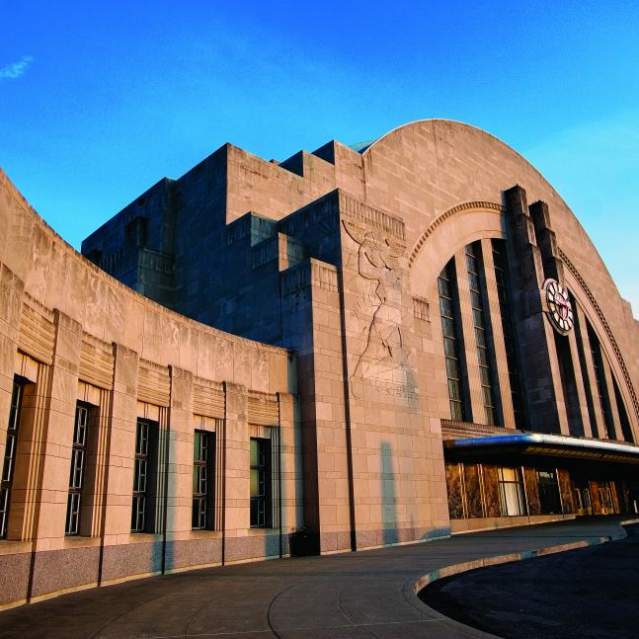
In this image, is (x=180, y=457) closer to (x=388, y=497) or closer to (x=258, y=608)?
(x=258, y=608)

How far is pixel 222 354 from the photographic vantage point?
1688 cm

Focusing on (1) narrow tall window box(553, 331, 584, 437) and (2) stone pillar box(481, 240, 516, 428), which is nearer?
(2) stone pillar box(481, 240, 516, 428)

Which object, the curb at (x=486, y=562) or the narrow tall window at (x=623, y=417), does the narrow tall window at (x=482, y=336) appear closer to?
the curb at (x=486, y=562)

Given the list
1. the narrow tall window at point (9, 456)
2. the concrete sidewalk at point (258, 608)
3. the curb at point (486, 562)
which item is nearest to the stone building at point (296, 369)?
the narrow tall window at point (9, 456)

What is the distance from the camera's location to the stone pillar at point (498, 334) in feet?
106

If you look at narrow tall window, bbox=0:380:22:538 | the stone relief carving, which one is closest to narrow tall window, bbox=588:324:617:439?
the stone relief carving

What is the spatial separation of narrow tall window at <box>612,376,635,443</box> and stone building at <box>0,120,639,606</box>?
219 cm

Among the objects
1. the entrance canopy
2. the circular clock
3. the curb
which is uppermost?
the circular clock

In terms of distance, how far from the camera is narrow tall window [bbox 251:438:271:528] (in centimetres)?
1725

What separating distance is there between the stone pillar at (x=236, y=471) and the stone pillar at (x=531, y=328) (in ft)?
72.1

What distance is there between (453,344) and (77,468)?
22731mm

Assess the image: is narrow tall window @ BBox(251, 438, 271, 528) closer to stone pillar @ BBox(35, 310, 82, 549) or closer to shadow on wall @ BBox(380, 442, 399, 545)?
shadow on wall @ BBox(380, 442, 399, 545)

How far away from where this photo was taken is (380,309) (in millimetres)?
21344

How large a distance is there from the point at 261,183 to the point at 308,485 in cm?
1348
